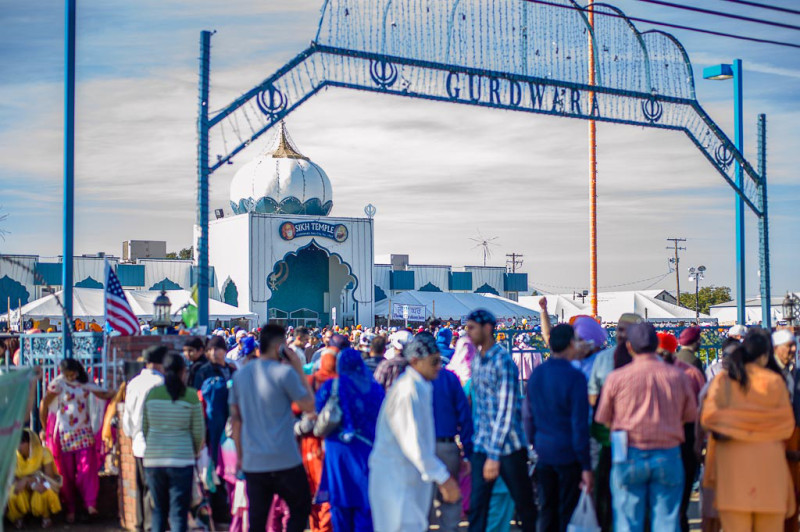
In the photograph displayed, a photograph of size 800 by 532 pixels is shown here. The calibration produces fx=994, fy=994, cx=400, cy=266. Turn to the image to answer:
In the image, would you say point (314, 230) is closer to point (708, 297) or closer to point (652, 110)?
point (652, 110)

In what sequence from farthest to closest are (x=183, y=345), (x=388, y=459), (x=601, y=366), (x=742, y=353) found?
(x=183, y=345)
(x=601, y=366)
(x=742, y=353)
(x=388, y=459)

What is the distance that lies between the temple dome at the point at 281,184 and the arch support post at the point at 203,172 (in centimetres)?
2774

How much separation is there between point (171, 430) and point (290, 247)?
31764mm

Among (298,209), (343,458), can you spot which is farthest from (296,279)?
(343,458)

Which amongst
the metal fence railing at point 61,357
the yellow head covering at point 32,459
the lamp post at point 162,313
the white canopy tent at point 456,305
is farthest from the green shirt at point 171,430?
the white canopy tent at point 456,305

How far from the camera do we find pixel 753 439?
6.43 metres

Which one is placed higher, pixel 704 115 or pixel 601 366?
pixel 704 115

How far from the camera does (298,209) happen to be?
40.2 metres

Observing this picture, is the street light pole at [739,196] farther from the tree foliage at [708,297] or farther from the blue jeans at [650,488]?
the tree foliage at [708,297]

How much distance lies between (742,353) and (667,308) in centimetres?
3405

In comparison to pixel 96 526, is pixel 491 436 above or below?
above

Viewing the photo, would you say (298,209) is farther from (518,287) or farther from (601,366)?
(601,366)

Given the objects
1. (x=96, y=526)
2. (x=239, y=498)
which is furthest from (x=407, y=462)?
(x=96, y=526)

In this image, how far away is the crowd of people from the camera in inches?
250
